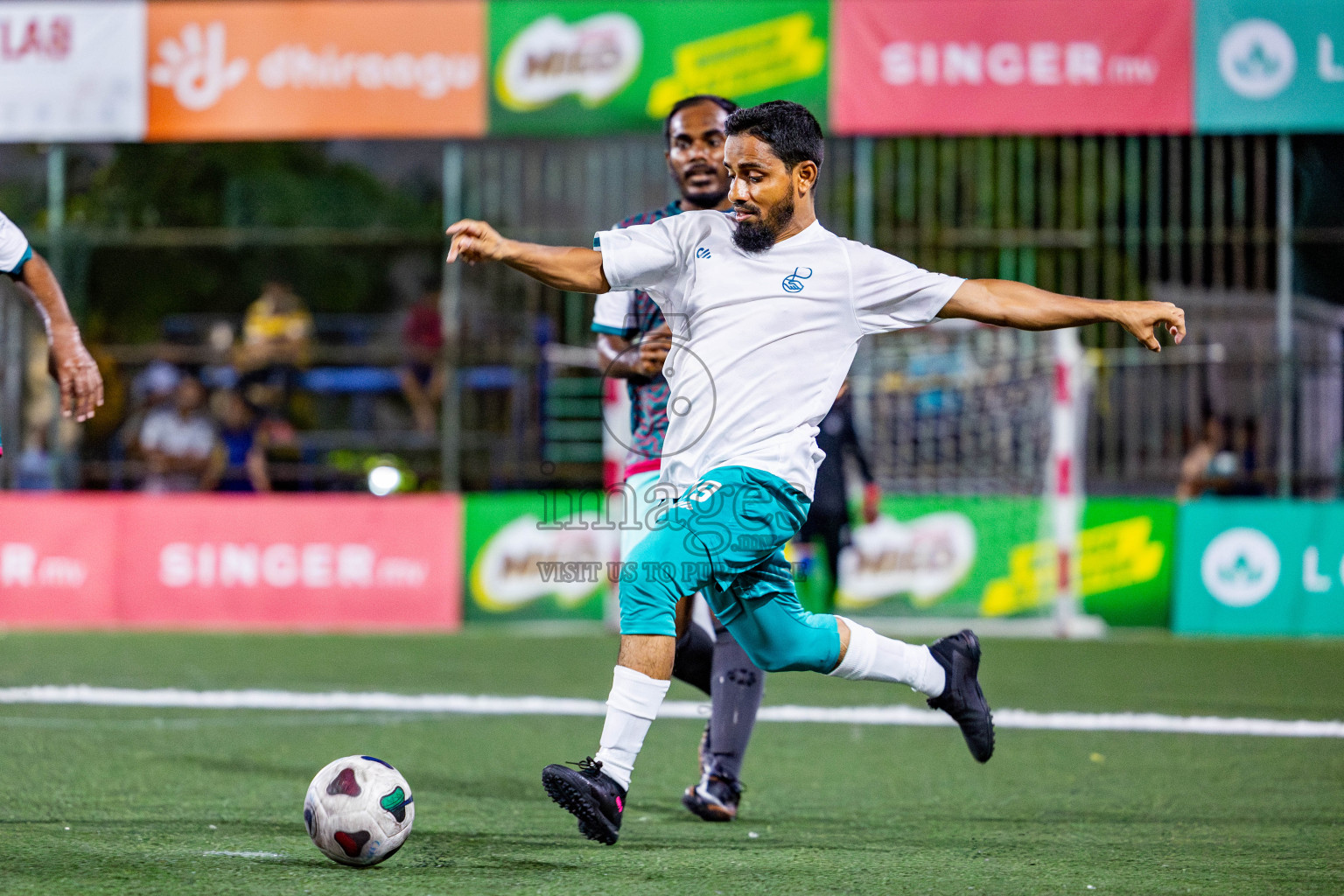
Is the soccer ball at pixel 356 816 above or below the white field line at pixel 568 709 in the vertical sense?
above

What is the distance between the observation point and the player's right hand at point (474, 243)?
14.4ft

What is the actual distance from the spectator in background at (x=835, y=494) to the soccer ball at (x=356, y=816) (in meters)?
5.36

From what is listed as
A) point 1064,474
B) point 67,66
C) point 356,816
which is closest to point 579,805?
point 356,816

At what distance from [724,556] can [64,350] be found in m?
2.20

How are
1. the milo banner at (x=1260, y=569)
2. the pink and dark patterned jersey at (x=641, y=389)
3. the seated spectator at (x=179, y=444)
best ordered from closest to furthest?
the pink and dark patterned jersey at (x=641, y=389), the milo banner at (x=1260, y=569), the seated spectator at (x=179, y=444)

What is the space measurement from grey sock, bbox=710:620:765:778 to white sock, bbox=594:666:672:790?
3.28 ft

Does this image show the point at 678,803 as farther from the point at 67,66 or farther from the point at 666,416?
the point at 67,66

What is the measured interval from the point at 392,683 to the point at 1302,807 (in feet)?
16.4

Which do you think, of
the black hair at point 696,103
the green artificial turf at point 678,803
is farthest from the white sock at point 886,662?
the black hair at point 696,103

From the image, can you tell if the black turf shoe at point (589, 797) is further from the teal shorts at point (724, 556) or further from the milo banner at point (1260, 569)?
the milo banner at point (1260, 569)

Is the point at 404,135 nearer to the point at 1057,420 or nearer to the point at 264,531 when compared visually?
the point at 264,531

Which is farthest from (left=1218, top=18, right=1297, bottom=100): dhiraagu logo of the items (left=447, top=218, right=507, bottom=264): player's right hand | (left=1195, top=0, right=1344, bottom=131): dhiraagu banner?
(left=447, top=218, right=507, bottom=264): player's right hand

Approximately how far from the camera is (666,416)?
5.56 meters

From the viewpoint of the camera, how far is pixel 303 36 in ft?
41.3
